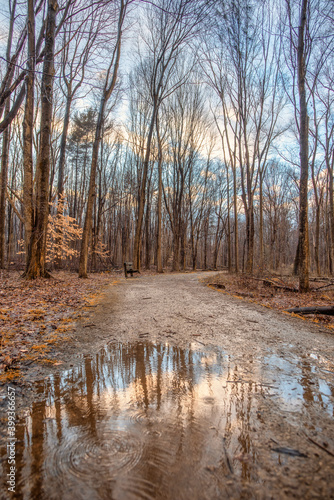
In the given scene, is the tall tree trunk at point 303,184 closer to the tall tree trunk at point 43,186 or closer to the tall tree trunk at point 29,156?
the tall tree trunk at point 43,186

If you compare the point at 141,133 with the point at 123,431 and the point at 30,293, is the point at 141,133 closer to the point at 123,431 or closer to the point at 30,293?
the point at 30,293

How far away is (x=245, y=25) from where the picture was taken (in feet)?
46.1

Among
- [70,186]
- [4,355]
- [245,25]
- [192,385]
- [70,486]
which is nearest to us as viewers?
[70,486]

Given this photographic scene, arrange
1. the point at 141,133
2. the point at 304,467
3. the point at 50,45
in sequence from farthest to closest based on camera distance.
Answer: the point at 141,133 < the point at 50,45 < the point at 304,467

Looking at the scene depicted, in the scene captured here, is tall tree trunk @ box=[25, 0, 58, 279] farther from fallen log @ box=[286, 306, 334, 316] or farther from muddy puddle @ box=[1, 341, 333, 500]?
fallen log @ box=[286, 306, 334, 316]

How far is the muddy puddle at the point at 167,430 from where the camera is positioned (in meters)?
1.19

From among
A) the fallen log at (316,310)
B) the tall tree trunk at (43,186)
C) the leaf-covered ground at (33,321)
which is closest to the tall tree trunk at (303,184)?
the fallen log at (316,310)

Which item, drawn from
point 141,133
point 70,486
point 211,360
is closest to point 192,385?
point 211,360

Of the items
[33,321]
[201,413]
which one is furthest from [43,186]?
[201,413]

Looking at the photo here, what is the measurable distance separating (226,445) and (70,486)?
853mm

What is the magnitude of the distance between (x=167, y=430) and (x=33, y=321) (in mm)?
3466

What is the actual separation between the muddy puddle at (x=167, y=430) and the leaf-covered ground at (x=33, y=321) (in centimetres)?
65

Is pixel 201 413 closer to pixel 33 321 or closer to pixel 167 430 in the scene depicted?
pixel 167 430

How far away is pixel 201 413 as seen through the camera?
5.79ft
